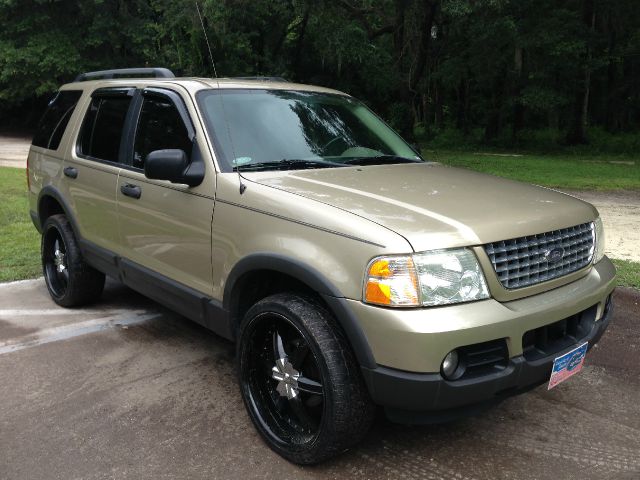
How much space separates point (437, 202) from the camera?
9.87ft

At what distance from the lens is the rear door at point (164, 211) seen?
3.54 m

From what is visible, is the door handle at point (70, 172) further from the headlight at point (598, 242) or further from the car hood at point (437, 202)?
the headlight at point (598, 242)

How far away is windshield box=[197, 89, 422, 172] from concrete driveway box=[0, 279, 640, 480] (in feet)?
4.78

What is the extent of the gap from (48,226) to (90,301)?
765mm

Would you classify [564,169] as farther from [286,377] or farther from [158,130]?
[286,377]

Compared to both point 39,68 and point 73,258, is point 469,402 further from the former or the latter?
point 39,68

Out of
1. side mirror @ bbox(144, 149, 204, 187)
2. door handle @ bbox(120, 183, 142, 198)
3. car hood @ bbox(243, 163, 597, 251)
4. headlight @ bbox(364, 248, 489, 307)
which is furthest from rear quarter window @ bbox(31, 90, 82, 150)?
headlight @ bbox(364, 248, 489, 307)

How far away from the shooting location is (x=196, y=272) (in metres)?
3.62

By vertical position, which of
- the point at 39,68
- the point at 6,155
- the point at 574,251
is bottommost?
the point at 6,155

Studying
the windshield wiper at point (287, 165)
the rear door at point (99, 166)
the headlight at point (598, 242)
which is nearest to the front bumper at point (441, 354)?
the headlight at point (598, 242)

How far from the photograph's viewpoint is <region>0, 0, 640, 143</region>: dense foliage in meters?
21.4

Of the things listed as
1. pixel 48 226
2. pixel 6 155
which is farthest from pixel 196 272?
pixel 6 155

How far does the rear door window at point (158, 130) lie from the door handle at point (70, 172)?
36.4 inches

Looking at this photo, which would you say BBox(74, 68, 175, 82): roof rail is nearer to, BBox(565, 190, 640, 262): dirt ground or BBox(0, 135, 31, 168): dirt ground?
BBox(565, 190, 640, 262): dirt ground
